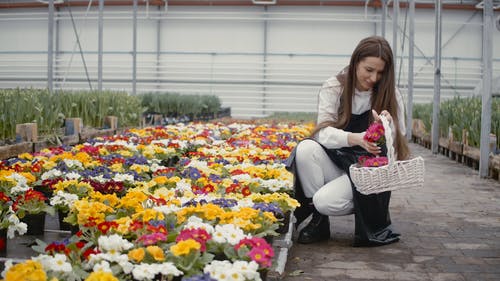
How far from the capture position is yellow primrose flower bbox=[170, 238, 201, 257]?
2.05 meters

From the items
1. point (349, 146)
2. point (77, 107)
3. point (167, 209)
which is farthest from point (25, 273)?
point (77, 107)

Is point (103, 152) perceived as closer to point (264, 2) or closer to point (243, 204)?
point (243, 204)

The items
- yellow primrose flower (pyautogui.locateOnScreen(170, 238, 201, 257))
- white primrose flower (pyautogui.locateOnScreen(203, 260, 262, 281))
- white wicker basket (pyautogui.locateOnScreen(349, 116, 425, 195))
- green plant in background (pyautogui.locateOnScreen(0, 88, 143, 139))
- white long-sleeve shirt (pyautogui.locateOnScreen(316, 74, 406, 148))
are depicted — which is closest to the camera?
white primrose flower (pyautogui.locateOnScreen(203, 260, 262, 281))

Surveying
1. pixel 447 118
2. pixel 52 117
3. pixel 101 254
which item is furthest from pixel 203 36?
pixel 101 254

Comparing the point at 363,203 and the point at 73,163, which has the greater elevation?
the point at 73,163

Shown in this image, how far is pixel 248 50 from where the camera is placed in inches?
786

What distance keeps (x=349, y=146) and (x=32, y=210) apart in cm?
158

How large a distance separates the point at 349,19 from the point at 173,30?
5.17 metres

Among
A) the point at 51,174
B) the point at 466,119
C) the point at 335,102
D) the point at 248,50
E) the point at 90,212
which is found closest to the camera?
the point at 90,212

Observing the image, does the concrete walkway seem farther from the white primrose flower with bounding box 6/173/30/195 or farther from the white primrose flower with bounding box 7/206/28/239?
the white primrose flower with bounding box 6/173/30/195

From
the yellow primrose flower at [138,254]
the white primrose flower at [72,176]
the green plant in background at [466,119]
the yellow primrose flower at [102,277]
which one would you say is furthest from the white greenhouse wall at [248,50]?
the yellow primrose flower at [102,277]

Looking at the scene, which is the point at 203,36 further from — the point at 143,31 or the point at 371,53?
the point at 371,53

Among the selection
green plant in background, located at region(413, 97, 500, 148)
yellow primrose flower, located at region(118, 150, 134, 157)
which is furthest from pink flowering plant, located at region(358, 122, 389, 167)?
A: green plant in background, located at region(413, 97, 500, 148)

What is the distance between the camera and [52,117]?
21.3 feet
